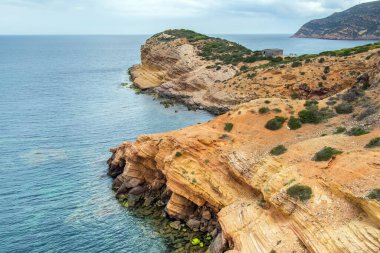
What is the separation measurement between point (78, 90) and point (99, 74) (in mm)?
48418

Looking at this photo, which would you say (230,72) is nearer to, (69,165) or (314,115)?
(69,165)

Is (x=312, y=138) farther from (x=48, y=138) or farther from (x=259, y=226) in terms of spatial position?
(x=48, y=138)

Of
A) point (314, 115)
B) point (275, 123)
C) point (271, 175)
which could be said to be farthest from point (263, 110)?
point (271, 175)

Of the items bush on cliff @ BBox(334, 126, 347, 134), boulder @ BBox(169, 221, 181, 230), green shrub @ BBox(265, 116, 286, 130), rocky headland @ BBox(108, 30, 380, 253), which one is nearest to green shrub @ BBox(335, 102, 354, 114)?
rocky headland @ BBox(108, 30, 380, 253)

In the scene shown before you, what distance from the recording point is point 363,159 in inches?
1216

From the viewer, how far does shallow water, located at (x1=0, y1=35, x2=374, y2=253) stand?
42.0 meters

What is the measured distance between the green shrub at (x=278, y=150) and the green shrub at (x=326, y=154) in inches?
177

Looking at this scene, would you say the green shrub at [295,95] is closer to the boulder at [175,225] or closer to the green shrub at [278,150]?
the green shrub at [278,150]

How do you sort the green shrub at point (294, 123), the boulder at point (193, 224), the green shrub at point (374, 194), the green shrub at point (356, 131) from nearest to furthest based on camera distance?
the green shrub at point (374, 194) → the green shrub at point (356, 131) → the boulder at point (193, 224) → the green shrub at point (294, 123)

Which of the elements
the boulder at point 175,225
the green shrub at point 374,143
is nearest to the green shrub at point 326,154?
the green shrub at point 374,143

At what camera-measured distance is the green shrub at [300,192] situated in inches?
1173

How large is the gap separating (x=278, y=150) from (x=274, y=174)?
4.98 metres

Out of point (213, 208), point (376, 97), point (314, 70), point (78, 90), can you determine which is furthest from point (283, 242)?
point (78, 90)

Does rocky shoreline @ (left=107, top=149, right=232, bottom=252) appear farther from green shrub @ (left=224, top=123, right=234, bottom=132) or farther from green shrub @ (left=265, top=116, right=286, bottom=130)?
green shrub @ (left=265, top=116, right=286, bottom=130)
